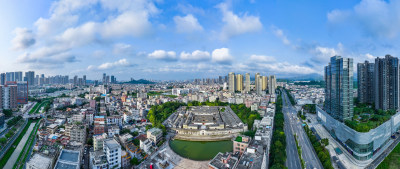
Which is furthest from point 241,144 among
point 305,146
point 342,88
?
point 342,88

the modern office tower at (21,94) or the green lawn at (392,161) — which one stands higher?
the modern office tower at (21,94)

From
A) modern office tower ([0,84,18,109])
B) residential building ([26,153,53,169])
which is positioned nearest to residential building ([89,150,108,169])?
residential building ([26,153,53,169])

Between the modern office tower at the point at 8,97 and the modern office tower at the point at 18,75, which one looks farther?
the modern office tower at the point at 18,75

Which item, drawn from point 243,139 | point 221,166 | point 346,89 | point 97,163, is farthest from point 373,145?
point 97,163

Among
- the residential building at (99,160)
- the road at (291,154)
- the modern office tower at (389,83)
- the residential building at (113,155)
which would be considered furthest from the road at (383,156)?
the residential building at (99,160)

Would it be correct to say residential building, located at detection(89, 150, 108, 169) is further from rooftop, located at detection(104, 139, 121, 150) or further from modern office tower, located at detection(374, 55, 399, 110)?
modern office tower, located at detection(374, 55, 399, 110)

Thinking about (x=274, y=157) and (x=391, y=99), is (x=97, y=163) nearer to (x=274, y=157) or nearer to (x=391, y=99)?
(x=274, y=157)

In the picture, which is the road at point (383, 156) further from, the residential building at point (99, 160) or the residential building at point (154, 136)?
the residential building at point (99, 160)
